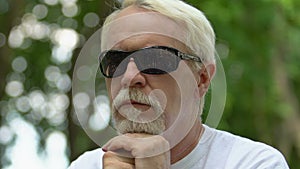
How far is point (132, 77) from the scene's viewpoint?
2.42 meters

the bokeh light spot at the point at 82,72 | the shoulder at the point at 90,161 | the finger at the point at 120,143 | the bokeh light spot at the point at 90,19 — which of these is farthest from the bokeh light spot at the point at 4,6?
the finger at the point at 120,143

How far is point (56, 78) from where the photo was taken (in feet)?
28.5

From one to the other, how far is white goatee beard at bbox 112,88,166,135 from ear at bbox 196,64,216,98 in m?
0.29

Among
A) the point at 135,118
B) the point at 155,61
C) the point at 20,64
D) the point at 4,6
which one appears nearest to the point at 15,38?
the point at 4,6

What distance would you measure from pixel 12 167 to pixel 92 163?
4452 millimetres

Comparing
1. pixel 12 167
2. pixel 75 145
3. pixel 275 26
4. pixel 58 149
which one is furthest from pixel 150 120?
pixel 58 149

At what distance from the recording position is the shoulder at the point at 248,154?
8.03 feet

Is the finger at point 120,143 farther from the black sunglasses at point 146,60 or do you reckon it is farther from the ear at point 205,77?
the ear at point 205,77

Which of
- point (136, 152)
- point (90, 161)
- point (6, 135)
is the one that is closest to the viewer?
point (136, 152)

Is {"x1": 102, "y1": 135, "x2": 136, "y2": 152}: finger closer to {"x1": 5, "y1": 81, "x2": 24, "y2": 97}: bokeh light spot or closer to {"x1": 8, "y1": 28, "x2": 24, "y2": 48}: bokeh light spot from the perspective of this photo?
{"x1": 8, "y1": 28, "x2": 24, "y2": 48}: bokeh light spot

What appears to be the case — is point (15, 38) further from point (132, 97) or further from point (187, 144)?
point (132, 97)

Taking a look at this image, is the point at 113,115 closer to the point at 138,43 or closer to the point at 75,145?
the point at 138,43

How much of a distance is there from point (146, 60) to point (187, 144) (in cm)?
36

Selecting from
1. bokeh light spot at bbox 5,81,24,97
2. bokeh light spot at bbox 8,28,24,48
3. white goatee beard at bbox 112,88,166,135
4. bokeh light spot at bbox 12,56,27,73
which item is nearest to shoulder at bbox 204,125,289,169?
white goatee beard at bbox 112,88,166,135
